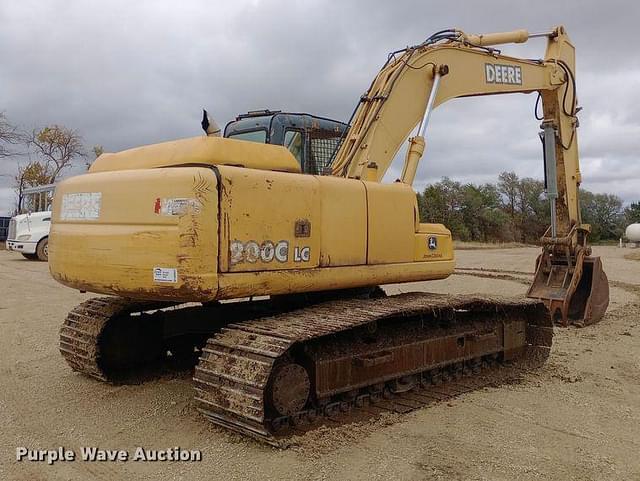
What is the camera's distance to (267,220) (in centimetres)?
449

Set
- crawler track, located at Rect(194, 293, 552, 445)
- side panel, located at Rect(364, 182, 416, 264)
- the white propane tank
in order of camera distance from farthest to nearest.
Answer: the white propane tank
side panel, located at Rect(364, 182, 416, 264)
crawler track, located at Rect(194, 293, 552, 445)

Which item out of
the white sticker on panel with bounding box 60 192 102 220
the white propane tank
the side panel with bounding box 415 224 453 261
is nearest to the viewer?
the white sticker on panel with bounding box 60 192 102 220

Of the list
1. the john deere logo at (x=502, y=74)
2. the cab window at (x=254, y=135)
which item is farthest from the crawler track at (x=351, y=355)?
the john deere logo at (x=502, y=74)

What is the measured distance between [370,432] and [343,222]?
1.66 metres

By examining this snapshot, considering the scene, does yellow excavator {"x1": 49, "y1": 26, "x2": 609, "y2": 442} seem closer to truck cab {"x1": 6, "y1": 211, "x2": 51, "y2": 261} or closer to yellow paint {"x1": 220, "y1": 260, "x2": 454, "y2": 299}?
yellow paint {"x1": 220, "y1": 260, "x2": 454, "y2": 299}

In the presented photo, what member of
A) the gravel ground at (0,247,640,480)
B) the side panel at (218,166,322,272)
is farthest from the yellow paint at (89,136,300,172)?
the gravel ground at (0,247,640,480)

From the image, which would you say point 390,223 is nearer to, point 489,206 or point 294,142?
point 294,142

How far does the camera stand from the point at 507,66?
27.7 feet

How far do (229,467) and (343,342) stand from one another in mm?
1495

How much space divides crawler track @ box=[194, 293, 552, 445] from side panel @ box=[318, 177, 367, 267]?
431 mm

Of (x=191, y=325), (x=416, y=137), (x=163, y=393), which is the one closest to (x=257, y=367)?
(x=163, y=393)

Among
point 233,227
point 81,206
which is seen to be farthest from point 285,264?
point 81,206

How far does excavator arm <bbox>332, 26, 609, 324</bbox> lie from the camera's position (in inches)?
248

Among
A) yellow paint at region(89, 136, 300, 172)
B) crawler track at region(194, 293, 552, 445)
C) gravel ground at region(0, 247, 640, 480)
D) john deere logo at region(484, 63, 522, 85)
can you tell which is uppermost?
john deere logo at region(484, 63, 522, 85)
